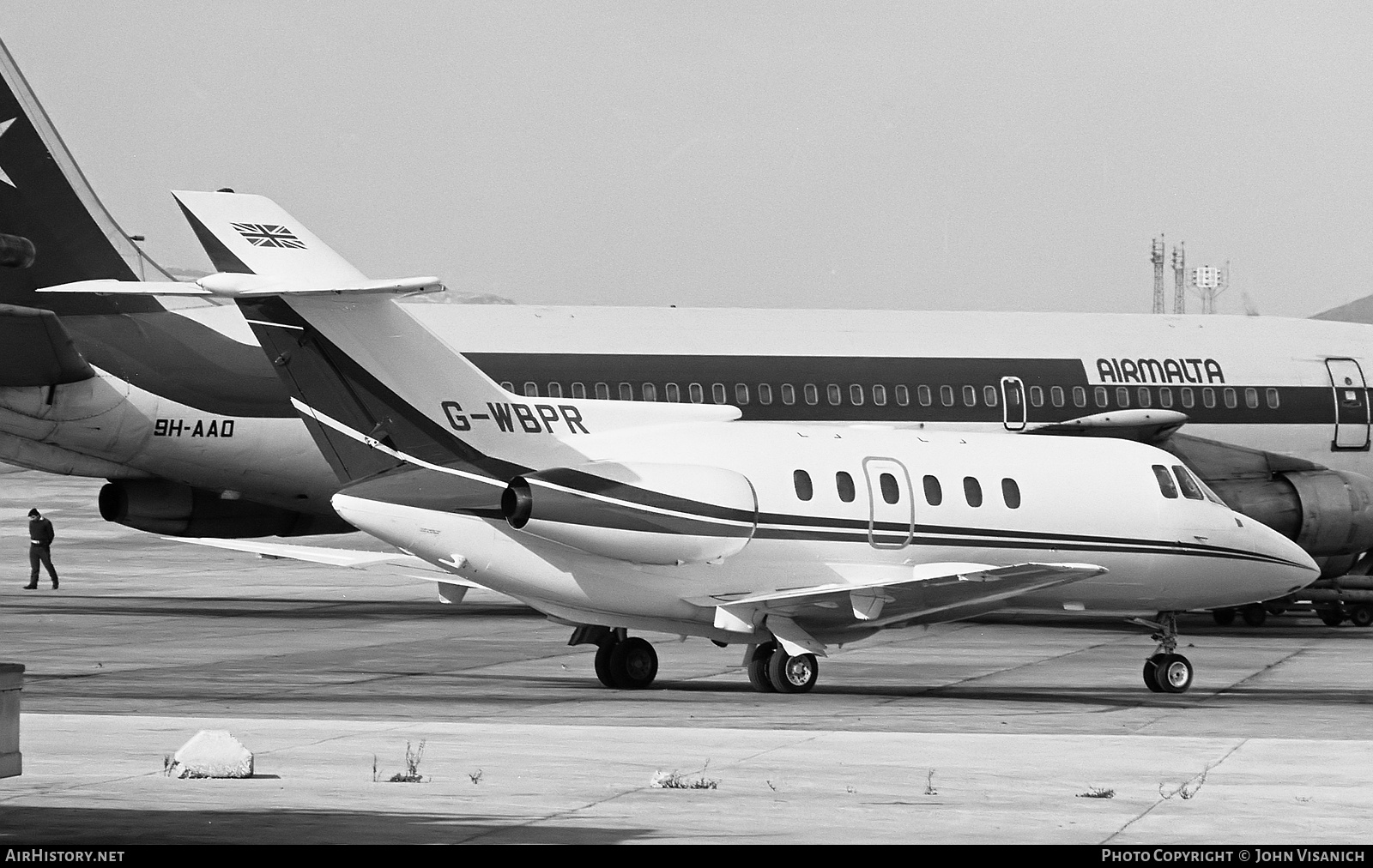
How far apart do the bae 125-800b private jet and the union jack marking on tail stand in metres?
0.07

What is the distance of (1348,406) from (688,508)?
66.4 ft

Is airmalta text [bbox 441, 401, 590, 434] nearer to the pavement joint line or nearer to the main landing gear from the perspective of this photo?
the main landing gear

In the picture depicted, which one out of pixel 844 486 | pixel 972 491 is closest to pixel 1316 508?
pixel 972 491

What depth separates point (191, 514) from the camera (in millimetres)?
31281

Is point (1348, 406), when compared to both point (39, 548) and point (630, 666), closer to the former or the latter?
point (630, 666)

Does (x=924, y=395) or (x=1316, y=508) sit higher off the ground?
(x=924, y=395)

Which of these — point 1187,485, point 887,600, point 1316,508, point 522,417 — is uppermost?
point 1316,508

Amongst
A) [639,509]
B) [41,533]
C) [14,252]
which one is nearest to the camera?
[14,252]

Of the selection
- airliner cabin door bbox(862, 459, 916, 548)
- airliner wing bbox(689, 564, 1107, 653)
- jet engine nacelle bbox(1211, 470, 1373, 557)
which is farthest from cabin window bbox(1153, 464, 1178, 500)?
jet engine nacelle bbox(1211, 470, 1373, 557)

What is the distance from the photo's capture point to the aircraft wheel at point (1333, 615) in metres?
33.3

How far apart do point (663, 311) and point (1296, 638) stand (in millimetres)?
11212

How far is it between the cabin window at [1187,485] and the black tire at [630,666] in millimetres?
6540

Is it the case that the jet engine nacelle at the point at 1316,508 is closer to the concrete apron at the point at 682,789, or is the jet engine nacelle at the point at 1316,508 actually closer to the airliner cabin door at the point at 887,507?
the airliner cabin door at the point at 887,507

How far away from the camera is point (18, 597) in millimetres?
36375
